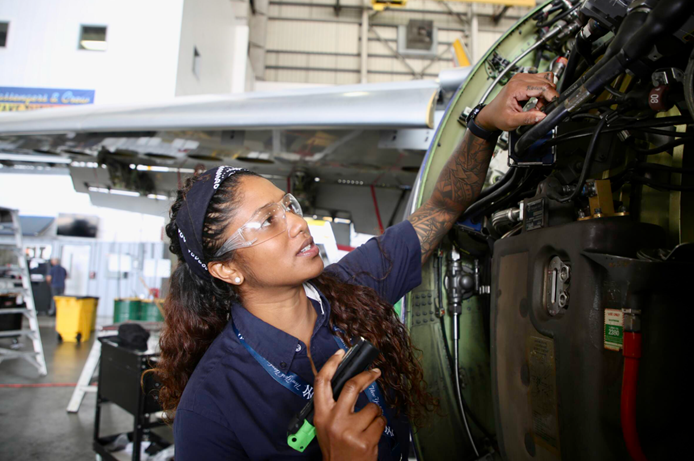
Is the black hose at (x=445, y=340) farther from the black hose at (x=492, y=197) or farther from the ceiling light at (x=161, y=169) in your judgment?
the ceiling light at (x=161, y=169)

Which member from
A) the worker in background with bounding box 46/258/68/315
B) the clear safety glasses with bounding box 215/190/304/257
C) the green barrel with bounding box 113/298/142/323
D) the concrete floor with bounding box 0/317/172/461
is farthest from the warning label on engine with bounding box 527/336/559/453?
the worker in background with bounding box 46/258/68/315

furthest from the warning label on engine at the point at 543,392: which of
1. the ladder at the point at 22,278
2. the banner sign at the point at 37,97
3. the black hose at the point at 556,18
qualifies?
the banner sign at the point at 37,97

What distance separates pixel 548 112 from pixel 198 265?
871 millimetres

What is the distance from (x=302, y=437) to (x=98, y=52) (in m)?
7.33

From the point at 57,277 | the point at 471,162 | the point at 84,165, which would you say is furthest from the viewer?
the point at 57,277

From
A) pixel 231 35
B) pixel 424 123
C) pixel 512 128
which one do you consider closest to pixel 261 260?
pixel 512 128

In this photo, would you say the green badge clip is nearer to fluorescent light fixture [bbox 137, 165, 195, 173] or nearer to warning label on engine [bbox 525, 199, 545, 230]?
warning label on engine [bbox 525, 199, 545, 230]

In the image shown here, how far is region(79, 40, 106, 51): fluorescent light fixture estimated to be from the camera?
6.55 metres

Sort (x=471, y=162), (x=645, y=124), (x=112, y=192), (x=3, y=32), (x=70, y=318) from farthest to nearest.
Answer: (x=70, y=318) → (x=3, y=32) → (x=112, y=192) → (x=471, y=162) → (x=645, y=124)

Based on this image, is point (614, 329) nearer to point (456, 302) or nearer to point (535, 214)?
point (535, 214)

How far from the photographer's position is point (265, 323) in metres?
1.06

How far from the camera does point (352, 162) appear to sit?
3775 millimetres

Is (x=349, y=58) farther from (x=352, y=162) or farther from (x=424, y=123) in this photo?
(x=424, y=123)

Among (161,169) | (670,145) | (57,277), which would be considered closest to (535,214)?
(670,145)
